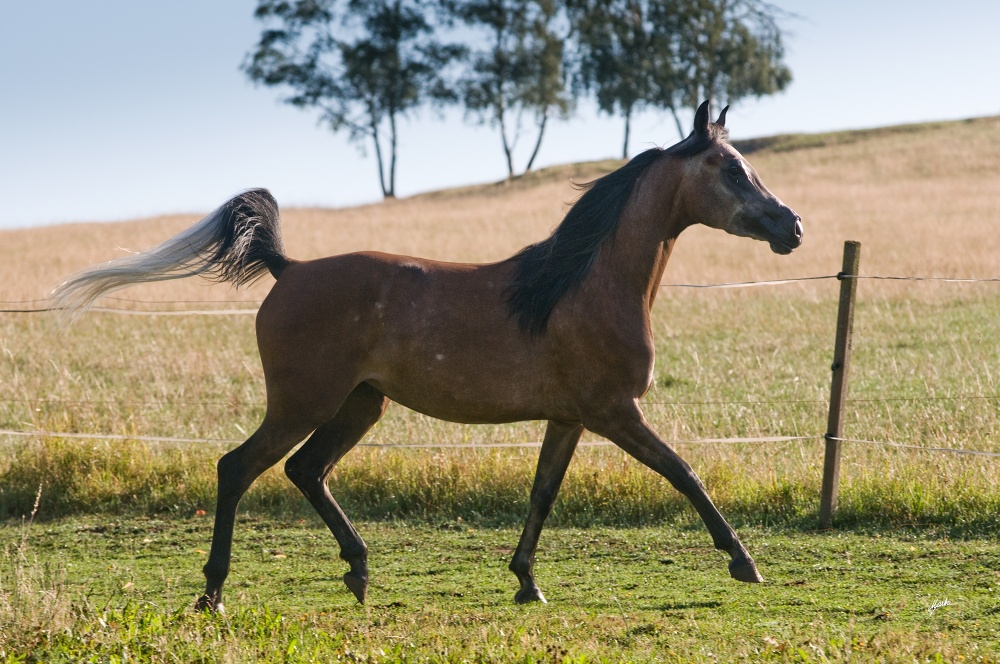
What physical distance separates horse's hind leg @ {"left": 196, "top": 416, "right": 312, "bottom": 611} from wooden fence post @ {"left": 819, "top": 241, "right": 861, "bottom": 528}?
3.52 metres

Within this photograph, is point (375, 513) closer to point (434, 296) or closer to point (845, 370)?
point (434, 296)

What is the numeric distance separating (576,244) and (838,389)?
2.69 meters

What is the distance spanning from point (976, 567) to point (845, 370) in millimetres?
1641

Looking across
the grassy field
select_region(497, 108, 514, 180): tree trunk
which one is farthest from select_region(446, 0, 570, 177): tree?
the grassy field

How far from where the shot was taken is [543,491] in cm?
541

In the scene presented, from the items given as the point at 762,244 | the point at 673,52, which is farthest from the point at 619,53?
the point at 762,244

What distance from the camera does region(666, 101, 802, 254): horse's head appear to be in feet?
16.3

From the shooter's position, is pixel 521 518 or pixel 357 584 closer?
pixel 357 584

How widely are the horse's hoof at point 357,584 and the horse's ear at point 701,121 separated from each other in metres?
2.82

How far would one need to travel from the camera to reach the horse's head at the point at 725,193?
498 centimetres

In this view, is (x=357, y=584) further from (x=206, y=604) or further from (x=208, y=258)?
(x=208, y=258)

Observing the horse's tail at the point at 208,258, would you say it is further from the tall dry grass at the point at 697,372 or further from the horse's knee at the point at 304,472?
the tall dry grass at the point at 697,372

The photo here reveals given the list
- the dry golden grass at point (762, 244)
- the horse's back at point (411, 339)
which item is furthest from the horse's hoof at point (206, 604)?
the dry golden grass at point (762, 244)

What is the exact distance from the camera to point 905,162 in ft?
132
